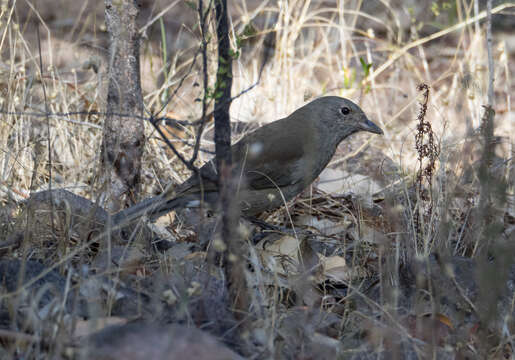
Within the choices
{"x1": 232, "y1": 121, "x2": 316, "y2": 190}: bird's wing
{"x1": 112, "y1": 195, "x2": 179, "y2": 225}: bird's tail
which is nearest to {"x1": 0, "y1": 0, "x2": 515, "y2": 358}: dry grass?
{"x1": 112, "y1": 195, "x2": 179, "y2": 225}: bird's tail

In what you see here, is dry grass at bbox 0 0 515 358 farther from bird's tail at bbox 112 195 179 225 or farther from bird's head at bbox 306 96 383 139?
bird's head at bbox 306 96 383 139

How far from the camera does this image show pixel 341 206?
4355 mm

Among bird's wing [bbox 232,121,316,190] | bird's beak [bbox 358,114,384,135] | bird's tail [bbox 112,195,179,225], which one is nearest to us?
bird's tail [bbox 112,195,179,225]

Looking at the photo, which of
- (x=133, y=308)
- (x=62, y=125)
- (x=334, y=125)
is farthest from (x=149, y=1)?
(x=133, y=308)

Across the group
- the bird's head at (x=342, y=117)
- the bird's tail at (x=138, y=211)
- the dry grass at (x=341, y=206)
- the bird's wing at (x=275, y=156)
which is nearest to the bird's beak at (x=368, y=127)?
the bird's head at (x=342, y=117)

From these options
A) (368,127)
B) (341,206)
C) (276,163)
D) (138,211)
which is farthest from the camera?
(368,127)

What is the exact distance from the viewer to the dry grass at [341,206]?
248cm

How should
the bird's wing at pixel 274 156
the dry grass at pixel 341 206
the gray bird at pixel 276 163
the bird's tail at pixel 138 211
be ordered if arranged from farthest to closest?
1. the bird's wing at pixel 274 156
2. the gray bird at pixel 276 163
3. the bird's tail at pixel 138 211
4. the dry grass at pixel 341 206

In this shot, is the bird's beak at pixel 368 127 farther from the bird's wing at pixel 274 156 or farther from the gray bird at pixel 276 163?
the bird's wing at pixel 274 156

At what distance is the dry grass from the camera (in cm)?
248

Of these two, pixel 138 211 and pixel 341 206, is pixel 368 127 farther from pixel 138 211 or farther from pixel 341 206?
pixel 138 211

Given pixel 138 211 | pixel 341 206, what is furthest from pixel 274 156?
pixel 138 211

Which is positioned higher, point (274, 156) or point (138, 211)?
point (274, 156)

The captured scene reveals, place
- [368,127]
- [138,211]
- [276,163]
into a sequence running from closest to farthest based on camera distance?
[138,211], [276,163], [368,127]
